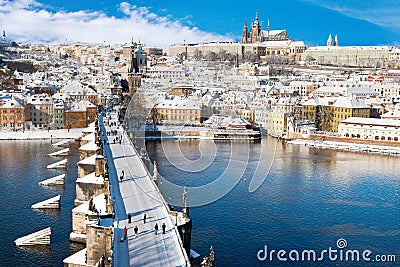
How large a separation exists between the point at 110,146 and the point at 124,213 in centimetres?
707

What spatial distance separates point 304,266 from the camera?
8.41m

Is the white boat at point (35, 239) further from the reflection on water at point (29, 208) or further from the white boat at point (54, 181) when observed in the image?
the white boat at point (54, 181)

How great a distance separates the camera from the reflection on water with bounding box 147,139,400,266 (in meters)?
9.31

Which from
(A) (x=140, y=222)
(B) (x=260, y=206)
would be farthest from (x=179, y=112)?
(A) (x=140, y=222)

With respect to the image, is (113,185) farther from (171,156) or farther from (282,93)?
(282,93)

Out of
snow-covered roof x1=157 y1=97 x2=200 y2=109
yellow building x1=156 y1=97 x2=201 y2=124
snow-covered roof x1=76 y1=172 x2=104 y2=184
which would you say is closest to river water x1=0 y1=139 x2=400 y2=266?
snow-covered roof x1=76 y1=172 x2=104 y2=184

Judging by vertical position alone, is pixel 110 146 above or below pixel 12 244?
above

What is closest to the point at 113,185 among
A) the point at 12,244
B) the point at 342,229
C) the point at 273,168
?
the point at 12,244

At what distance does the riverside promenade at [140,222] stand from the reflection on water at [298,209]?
1178mm

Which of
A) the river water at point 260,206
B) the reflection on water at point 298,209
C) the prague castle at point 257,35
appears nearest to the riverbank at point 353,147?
the river water at point 260,206

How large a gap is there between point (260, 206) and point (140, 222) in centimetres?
463

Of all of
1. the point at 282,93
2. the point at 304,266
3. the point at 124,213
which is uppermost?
the point at 282,93

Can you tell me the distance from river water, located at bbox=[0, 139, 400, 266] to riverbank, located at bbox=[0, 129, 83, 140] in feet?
10.1

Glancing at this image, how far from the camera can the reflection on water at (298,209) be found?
30.6 feet
